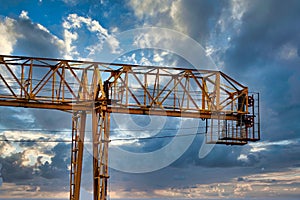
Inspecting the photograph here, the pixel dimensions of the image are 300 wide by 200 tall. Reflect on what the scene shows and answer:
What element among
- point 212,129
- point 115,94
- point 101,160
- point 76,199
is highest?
point 115,94

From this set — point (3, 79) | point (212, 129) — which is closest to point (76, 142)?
point (3, 79)

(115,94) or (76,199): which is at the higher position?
(115,94)

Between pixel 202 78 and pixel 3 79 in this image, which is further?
pixel 202 78

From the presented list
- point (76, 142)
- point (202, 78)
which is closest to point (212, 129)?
point (202, 78)

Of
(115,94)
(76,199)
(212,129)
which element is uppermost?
(115,94)

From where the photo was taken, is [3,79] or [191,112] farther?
[191,112]

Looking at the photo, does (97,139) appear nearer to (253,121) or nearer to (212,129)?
(212,129)

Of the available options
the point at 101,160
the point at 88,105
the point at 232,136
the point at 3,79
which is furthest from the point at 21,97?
the point at 232,136

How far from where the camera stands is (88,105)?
33250 mm

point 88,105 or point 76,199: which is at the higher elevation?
point 88,105

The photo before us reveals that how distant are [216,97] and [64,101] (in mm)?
11017

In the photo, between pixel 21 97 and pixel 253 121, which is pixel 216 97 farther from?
pixel 21 97

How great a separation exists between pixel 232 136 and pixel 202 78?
4736 mm

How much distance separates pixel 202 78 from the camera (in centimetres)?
3503
